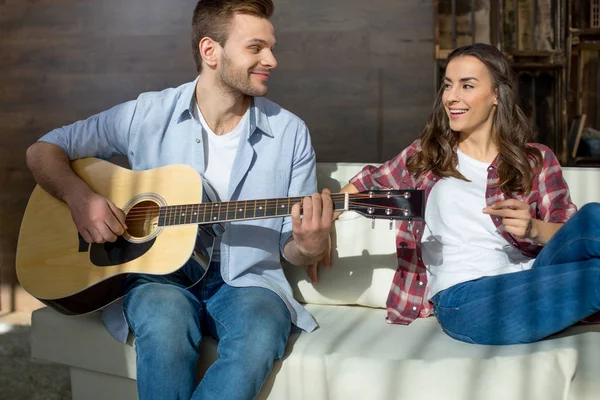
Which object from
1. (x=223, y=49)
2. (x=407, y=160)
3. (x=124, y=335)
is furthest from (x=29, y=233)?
(x=407, y=160)

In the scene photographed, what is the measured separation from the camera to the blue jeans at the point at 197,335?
1.75 m

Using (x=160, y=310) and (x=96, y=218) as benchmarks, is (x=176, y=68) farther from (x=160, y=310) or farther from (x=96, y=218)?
(x=160, y=310)

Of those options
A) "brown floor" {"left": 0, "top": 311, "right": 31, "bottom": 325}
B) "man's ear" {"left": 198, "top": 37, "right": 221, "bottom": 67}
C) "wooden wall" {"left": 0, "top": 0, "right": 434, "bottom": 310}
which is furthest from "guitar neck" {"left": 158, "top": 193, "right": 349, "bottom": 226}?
"brown floor" {"left": 0, "top": 311, "right": 31, "bottom": 325}

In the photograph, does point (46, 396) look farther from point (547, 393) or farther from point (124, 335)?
point (547, 393)

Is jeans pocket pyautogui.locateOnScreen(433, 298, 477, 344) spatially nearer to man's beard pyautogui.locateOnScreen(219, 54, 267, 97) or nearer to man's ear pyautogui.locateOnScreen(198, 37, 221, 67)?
man's beard pyautogui.locateOnScreen(219, 54, 267, 97)

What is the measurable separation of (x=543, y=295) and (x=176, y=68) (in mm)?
2227

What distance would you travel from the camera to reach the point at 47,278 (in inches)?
79.4

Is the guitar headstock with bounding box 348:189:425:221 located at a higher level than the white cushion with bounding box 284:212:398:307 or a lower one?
higher

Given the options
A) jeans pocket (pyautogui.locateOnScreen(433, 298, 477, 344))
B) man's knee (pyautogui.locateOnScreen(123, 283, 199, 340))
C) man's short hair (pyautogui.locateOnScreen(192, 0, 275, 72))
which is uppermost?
man's short hair (pyautogui.locateOnScreen(192, 0, 275, 72))

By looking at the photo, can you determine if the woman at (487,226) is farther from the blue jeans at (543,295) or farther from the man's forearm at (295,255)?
the man's forearm at (295,255)

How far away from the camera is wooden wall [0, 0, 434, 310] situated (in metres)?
3.34

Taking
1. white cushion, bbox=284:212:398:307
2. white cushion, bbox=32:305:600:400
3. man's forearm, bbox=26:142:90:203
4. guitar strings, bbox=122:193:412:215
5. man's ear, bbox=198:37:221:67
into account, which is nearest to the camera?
white cushion, bbox=32:305:600:400

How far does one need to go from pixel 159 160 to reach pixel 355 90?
4.70 ft

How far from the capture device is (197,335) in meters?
1.88
